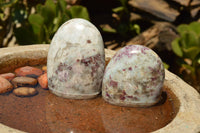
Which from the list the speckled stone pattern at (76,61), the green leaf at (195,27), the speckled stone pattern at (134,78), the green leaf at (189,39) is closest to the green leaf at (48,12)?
the speckled stone pattern at (76,61)

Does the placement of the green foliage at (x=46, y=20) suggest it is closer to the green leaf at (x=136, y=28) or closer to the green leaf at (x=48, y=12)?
the green leaf at (x=48, y=12)

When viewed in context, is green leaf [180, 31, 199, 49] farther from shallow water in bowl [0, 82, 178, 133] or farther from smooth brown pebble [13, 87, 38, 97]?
smooth brown pebble [13, 87, 38, 97]

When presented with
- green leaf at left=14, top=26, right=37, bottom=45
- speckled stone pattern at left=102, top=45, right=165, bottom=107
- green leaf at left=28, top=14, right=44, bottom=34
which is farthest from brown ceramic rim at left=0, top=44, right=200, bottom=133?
green leaf at left=14, top=26, right=37, bottom=45

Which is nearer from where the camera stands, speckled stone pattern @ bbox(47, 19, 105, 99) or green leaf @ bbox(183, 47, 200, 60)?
speckled stone pattern @ bbox(47, 19, 105, 99)

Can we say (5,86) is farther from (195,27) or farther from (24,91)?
(195,27)

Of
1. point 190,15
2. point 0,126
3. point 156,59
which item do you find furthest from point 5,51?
point 190,15

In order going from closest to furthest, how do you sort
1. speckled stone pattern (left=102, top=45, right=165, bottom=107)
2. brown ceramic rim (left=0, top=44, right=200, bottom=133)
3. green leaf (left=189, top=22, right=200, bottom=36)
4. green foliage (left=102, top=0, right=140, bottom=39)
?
brown ceramic rim (left=0, top=44, right=200, bottom=133), speckled stone pattern (left=102, top=45, right=165, bottom=107), green leaf (left=189, top=22, right=200, bottom=36), green foliage (left=102, top=0, right=140, bottom=39)
